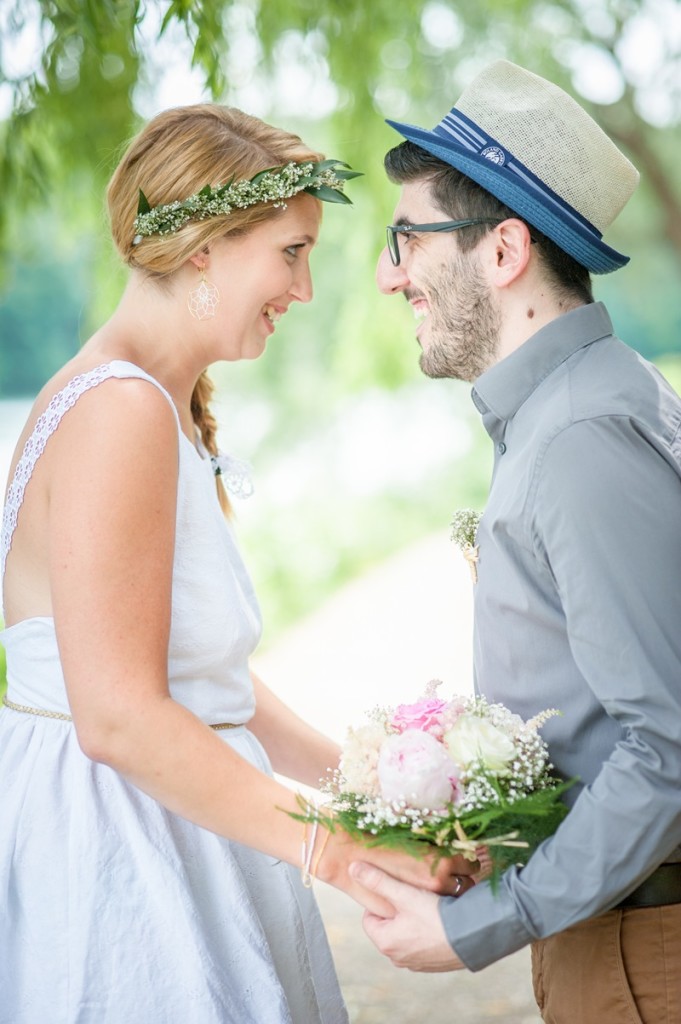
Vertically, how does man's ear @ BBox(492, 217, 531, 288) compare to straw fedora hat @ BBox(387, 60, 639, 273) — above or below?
below

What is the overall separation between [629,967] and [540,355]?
1161 millimetres

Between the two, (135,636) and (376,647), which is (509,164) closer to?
(135,636)

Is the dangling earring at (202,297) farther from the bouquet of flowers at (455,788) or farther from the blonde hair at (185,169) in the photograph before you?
the bouquet of flowers at (455,788)

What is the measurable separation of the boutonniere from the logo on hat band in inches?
24.6

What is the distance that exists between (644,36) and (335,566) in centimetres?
555

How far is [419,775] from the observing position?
191 centimetres

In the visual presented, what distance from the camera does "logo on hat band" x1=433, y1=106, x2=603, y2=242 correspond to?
228 cm

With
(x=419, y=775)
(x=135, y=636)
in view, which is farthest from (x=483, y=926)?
(x=135, y=636)

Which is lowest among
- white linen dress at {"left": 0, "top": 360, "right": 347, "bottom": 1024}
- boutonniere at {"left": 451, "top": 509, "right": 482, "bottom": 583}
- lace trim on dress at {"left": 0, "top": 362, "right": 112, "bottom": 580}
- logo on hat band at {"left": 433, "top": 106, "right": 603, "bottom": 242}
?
white linen dress at {"left": 0, "top": 360, "right": 347, "bottom": 1024}

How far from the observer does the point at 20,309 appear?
18297mm

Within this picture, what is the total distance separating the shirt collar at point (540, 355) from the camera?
7.27 ft

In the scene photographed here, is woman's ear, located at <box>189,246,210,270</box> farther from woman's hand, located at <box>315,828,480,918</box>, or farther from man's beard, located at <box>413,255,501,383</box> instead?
woman's hand, located at <box>315,828,480,918</box>

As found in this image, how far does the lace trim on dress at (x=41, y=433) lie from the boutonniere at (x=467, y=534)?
779 mm

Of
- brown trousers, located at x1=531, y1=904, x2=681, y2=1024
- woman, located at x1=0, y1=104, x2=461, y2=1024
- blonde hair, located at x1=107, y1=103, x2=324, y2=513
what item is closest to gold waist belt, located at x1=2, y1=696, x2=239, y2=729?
woman, located at x1=0, y1=104, x2=461, y2=1024
